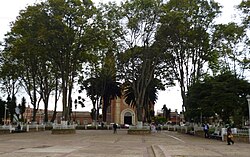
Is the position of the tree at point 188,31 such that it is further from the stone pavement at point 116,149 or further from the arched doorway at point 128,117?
the arched doorway at point 128,117

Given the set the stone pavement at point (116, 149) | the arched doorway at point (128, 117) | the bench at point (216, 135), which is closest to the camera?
the stone pavement at point (116, 149)

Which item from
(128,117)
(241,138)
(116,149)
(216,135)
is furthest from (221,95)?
(128,117)

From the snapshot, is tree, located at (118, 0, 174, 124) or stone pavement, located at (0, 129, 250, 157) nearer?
stone pavement, located at (0, 129, 250, 157)

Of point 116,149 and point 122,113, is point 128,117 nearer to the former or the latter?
point 122,113

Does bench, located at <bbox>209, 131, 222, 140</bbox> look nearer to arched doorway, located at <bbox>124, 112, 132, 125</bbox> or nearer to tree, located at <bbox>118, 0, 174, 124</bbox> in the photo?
tree, located at <bbox>118, 0, 174, 124</bbox>

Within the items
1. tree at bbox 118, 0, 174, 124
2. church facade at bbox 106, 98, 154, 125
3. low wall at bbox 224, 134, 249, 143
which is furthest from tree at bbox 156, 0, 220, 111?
church facade at bbox 106, 98, 154, 125

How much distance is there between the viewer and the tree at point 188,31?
38.7 metres

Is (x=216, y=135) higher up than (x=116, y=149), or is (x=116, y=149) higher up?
(x=116, y=149)

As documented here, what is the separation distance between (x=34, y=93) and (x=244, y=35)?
91.2 ft

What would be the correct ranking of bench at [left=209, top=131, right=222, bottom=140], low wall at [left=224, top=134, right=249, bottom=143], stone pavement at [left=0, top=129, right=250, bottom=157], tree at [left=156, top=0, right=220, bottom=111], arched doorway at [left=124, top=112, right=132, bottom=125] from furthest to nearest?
1. arched doorway at [left=124, top=112, right=132, bottom=125]
2. tree at [left=156, top=0, right=220, bottom=111]
3. bench at [left=209, top=131, right=222, bottom=140]
4. low wall at [left=224, top=134, right=249, bottom=143]
5. stone pavement at [left=0, top=129, right=250, bottom=157]

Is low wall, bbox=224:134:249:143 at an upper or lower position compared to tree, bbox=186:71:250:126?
lower

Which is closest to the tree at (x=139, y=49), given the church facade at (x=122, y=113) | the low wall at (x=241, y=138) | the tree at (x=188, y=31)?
the tree at (x=188, y=31)

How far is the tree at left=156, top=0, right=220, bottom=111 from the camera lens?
127 feet

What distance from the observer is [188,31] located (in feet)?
129
